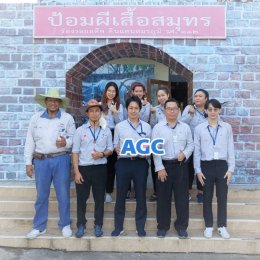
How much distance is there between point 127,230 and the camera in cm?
473

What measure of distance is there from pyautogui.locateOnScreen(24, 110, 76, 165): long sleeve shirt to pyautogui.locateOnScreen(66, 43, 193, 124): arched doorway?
4.43 ft

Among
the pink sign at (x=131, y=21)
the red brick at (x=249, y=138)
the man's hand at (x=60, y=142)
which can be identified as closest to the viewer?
the man's hand at (x=60, y=142)

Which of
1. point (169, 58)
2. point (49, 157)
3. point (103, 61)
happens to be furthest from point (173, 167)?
point (103, 61)

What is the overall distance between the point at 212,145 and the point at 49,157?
1883 mm

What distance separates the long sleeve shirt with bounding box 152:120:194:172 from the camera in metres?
4.40

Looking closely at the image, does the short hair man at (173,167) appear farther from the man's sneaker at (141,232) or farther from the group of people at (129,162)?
the man's sneaker at (141,232)

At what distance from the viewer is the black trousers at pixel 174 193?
173 inches

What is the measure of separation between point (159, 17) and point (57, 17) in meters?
1.48

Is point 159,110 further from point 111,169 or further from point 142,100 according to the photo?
point 111,169

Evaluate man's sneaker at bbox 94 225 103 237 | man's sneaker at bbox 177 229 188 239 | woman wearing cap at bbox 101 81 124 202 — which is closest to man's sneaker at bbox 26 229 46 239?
man's sneaker at bbox 94 225 103 237

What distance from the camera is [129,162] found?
4.41 metres

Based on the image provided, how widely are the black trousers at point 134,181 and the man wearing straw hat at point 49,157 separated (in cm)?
61

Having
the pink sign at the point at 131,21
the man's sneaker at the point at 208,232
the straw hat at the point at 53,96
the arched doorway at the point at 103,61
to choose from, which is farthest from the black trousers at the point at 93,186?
the pink sign at the point at 131,21

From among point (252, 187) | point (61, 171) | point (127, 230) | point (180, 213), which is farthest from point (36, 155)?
point (252, 187)
